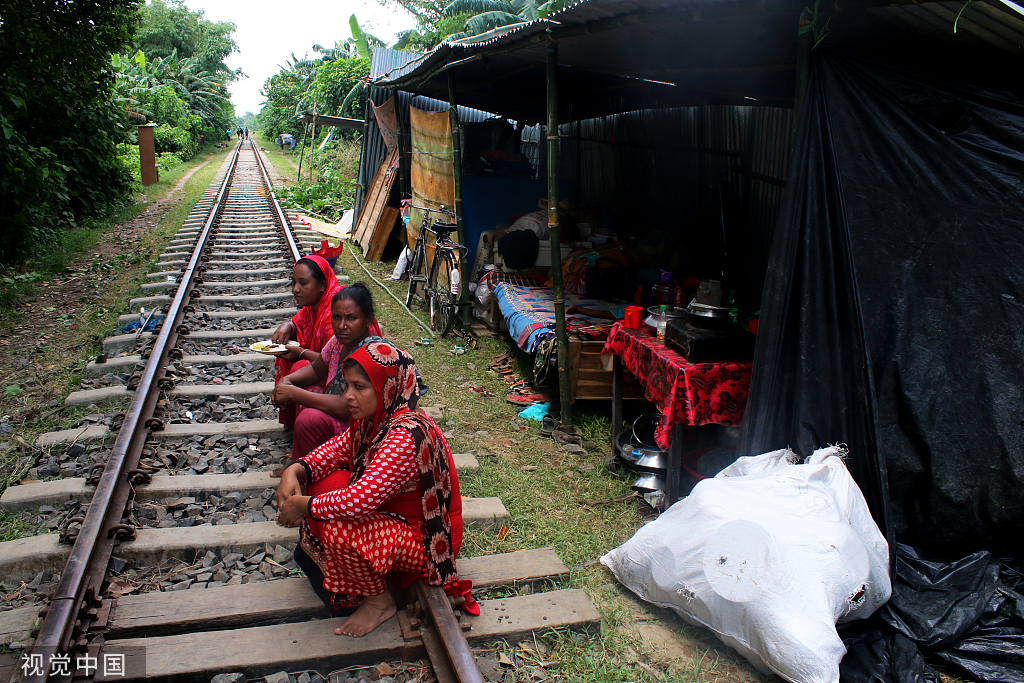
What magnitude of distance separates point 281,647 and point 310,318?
2.24 metres

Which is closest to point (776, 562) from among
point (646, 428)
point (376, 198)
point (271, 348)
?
point (646, 428)

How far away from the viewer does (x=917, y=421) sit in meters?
2.86

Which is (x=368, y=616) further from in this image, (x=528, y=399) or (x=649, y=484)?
(x=528, y=399)

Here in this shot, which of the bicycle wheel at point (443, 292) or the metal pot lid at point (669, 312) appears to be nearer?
the metal pot lid at point (669, 312)

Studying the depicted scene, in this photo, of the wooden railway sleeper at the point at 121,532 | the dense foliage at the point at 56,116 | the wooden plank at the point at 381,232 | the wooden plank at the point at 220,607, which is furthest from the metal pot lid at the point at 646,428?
the dense foliage at the point at 56,116

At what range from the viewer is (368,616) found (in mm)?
2670

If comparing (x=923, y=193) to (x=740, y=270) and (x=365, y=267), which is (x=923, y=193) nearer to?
(x=740, y=270)

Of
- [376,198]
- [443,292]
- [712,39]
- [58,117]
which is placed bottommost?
[443,292]

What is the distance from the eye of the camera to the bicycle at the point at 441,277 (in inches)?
288

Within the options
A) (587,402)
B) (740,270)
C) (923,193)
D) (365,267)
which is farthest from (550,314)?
(365,267)

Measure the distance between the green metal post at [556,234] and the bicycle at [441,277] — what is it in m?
2.40

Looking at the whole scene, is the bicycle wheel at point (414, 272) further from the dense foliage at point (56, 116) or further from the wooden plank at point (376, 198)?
the dense foliage at point (56, 116)

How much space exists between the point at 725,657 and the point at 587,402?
10.1 feet

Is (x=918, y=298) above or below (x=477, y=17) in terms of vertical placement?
below
